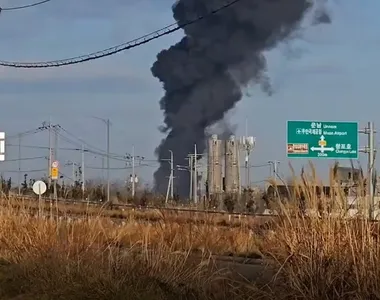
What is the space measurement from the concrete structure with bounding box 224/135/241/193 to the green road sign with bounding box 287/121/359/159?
104 feet

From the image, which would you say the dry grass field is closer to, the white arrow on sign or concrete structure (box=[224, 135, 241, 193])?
the white arrow on sign

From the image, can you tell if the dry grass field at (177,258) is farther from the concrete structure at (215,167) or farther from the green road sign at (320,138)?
the concrete structure at (215,167)

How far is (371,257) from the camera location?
746 cm

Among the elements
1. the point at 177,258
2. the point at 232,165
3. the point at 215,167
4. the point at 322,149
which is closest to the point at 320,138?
the point at 322,149

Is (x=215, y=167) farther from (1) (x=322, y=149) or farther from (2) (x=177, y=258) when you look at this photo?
(2) (x=177, y=258)

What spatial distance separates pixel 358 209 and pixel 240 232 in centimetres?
929

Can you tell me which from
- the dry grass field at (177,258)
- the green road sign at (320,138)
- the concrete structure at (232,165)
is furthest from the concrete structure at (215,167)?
the dry grass field at (177,258)

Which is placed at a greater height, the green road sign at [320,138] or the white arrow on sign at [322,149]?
the green road sign at [320,138]

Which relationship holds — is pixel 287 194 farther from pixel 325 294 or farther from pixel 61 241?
pixel 61 241

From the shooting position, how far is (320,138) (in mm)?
40344

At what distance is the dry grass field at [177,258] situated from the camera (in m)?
7.64

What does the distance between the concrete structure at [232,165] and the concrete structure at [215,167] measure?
0.65 meters

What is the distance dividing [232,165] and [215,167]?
70.8 inches

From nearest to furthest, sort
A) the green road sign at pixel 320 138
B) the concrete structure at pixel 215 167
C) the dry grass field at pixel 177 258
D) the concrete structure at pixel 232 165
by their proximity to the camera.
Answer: the dry grass field at pixel 177 258 < the green road sign at pixel 320 138 < the concrete structure at pixel 215 167 < the concrete structure at pixel 232 165
